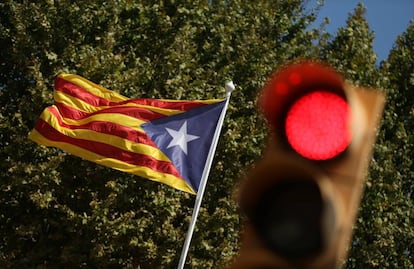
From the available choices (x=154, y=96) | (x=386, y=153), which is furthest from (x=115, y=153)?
(x=386, y=153)

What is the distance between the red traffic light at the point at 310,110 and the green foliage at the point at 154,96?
1289cm

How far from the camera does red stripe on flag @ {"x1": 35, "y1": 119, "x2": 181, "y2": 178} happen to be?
37.7ft

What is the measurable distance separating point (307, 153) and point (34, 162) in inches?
560

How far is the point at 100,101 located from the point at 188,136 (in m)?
1.47

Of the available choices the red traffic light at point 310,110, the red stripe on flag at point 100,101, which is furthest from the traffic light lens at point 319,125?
the red stripe on flag at point 100,101

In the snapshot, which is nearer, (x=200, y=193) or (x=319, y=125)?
(x=319, y=125)

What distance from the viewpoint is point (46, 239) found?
16.6 meters

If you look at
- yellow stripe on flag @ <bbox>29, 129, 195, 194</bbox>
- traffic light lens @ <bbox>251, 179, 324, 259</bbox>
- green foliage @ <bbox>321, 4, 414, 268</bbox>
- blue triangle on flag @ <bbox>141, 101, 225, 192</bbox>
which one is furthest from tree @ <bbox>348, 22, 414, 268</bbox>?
traffic light lens @ <bbox>251, 179, 324, 259</bbox>

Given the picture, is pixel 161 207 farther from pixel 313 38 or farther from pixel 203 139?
pixel 313 38

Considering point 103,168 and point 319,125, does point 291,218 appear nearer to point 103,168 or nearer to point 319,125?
point 319,125

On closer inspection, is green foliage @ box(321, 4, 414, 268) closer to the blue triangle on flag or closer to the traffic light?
the blue triangle on flag

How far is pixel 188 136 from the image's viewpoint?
11.9m

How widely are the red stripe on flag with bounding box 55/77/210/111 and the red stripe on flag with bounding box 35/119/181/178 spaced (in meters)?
0.69

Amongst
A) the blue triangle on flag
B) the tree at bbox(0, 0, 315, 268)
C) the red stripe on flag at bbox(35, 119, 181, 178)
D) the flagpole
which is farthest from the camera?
the tree at bbox(0, 0, 315, 268)
